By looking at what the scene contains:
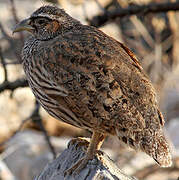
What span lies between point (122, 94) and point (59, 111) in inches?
27.0

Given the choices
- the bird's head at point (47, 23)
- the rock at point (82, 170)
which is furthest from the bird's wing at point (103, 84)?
the bird's head at point (47, 23)

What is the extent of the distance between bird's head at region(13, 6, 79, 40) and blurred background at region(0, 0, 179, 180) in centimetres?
160

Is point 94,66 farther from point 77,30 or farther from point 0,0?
point 0,0

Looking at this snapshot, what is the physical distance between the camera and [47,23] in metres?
5.90

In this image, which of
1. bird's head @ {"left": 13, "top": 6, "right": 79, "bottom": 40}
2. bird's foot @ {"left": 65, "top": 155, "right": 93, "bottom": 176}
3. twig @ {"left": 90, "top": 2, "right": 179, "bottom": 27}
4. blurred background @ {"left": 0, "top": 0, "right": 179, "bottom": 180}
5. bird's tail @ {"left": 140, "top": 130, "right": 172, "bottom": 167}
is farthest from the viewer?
blurred background @ {"left": 0, "top": 0, "right": 179, "bottom": 180}

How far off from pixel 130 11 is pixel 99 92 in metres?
3.50

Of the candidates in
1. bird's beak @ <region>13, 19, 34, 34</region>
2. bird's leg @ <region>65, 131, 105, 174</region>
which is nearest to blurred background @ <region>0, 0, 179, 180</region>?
bird's beak @ <region>13, 19, 34, 34</region>

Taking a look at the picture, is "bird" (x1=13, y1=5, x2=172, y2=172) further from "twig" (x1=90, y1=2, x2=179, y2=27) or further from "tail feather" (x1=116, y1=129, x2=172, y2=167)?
"twig" (x1=90, y1=2, x2=179, y2=27)

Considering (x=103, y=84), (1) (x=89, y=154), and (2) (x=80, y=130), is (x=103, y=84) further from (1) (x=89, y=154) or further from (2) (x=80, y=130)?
(2) (x=80, y=130)

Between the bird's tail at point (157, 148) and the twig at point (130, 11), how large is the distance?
3576 mm

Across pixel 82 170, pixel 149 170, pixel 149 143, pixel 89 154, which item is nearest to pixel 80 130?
pixel 149 170

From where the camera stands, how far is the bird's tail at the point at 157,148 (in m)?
4.84

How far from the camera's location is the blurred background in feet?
29.3

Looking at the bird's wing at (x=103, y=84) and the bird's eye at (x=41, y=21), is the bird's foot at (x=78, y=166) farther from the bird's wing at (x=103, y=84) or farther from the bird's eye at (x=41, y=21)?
the bird's eye at (x=41, y=21)
